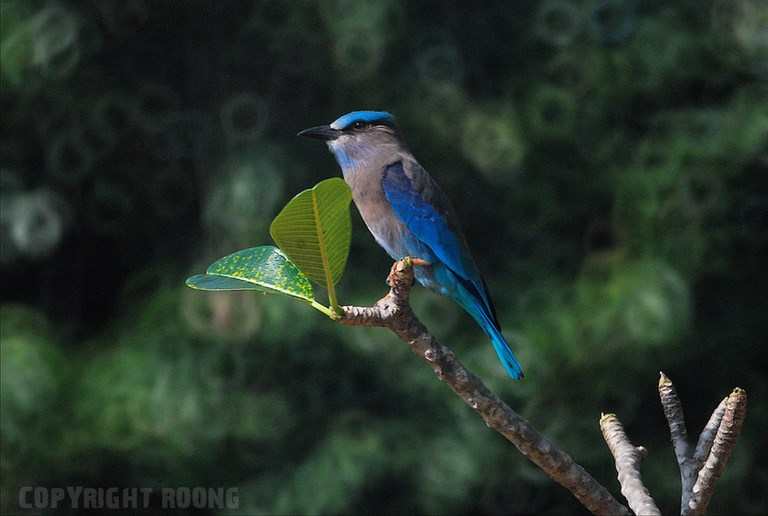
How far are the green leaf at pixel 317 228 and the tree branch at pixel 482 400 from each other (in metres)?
0.07

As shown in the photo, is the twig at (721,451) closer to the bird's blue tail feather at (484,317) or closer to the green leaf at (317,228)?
the green leaf at (317,228)

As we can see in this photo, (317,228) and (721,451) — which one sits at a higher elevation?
(317,228)

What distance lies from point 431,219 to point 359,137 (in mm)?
341

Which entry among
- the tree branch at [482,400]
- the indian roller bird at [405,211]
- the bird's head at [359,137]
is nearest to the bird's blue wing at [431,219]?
the indian roller bird at [405,211]

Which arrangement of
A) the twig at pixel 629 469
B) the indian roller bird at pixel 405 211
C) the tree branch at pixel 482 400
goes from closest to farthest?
the twig at pixel 629 469 → the tree branch at pixel 482 400 → the indian roller bird at pixel 405 211

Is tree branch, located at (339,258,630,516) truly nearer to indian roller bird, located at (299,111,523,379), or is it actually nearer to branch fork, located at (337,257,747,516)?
branch fork, located at (337,257,747,516)

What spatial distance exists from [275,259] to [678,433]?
48 cm

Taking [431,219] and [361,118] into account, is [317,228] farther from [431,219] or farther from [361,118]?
[361,118]

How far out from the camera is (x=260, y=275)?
128 centimetres

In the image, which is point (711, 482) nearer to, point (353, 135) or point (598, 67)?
point (353, 135)

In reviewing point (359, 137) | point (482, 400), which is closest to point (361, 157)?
point (359, 137)

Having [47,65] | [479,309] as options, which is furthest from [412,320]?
[47,65]

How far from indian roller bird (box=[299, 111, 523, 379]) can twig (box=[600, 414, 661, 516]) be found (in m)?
1.04

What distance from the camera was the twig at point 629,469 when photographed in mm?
949
